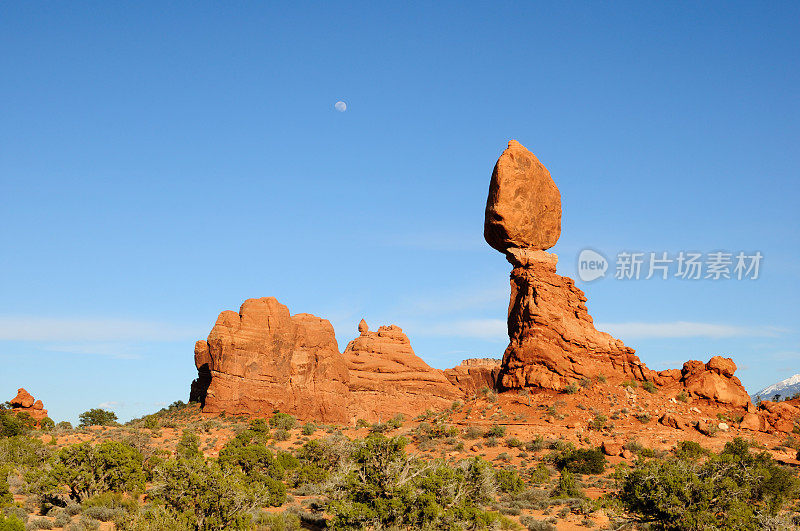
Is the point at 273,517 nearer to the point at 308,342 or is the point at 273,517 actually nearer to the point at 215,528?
the point at 215,528

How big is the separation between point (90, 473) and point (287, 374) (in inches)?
1253

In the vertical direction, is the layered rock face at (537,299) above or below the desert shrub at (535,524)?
above

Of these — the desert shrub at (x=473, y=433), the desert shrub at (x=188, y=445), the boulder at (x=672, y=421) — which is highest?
the boulder at (x=672, y=421)

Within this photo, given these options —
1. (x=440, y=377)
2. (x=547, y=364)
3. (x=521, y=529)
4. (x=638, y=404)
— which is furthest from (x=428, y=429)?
(x=440, y=377)

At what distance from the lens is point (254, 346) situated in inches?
2186

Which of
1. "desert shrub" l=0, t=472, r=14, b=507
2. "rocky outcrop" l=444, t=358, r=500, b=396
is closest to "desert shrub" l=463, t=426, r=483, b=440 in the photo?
"desert shrub" l=0, t=472, r=14, b=507

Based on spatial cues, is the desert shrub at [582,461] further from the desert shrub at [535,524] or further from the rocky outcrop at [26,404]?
the rocky outcrop at [26,404]

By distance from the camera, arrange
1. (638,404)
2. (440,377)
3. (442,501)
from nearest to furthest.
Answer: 1. (442,501)
2. (638,404)
3. (440,377)

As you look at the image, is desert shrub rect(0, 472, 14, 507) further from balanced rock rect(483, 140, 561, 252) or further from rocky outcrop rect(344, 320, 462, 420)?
rocky outcrop rect(344, 320, 462, 420)

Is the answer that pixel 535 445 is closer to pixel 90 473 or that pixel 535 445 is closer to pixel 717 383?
pixel 717 383

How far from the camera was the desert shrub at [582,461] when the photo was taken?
31.9m

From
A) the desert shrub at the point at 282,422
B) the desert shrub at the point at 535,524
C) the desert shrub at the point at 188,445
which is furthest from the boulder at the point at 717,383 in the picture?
the desert shrub at the point at 188,445

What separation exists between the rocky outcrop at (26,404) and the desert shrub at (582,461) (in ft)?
136

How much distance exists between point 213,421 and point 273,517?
30.5 m
